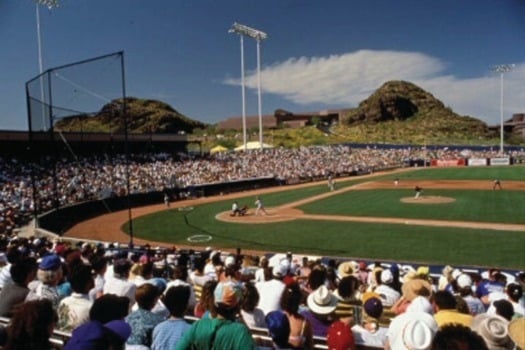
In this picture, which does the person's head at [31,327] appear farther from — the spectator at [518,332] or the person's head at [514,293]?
the person's head at [514,293]

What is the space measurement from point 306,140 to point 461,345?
99629 mm

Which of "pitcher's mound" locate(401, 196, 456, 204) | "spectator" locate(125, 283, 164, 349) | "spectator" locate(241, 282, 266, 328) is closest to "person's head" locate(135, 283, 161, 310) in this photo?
"spectator" locate(125, 283, 164, 349)

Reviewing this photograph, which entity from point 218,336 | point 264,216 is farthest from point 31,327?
point 264,216

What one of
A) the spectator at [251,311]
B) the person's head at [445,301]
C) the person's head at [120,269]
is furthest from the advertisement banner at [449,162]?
the spectator at [251,311]

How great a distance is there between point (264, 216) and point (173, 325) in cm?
2490

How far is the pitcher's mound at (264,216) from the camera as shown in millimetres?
27219

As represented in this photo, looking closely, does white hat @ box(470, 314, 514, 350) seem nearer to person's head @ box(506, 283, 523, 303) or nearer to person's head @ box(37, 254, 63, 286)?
person's head @ box(506, 283, 523, 303)

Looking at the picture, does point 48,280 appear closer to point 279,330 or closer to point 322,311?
point 279,330

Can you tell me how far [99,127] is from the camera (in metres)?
26.7

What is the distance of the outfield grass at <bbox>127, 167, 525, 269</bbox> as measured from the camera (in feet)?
58.0

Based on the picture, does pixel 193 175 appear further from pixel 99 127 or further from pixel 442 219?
pixel 442 219

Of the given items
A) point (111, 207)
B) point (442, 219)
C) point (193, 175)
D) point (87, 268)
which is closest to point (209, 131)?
point (193, 175)

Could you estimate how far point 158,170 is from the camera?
150ft

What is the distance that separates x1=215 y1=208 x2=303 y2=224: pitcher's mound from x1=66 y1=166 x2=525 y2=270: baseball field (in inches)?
2.6
